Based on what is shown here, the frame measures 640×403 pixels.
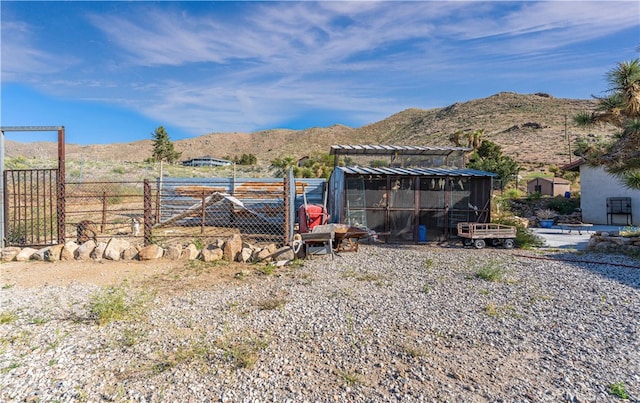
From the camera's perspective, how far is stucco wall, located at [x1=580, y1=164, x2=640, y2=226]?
61.9 feet

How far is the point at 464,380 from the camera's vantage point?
10.9ft

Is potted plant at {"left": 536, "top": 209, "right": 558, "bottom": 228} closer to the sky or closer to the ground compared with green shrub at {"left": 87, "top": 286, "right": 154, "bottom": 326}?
closer to the sky

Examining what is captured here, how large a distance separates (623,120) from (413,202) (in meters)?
6.55

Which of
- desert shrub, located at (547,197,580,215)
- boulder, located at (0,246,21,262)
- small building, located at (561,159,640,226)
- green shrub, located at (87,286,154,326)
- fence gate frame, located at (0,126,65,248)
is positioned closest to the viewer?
green shrub, located at (87,286,154,326)

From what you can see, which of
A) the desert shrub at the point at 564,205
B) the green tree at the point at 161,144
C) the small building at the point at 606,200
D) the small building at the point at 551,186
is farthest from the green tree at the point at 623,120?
the green tree at the point at 161,144

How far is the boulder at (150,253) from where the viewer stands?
812 centimetres

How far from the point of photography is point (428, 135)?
57.5 metres

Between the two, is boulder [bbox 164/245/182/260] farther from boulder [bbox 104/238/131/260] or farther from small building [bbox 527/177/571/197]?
small building [bbox 527/177/571/197]

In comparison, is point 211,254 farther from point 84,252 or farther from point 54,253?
point 54,253

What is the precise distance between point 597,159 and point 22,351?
14.4 m

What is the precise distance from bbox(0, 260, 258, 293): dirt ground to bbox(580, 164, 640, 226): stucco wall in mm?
20608

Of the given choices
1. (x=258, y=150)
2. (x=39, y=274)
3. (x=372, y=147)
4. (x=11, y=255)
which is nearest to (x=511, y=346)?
(x=39, y=274)

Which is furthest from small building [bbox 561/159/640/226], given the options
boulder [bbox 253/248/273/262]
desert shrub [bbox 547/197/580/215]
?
boulder [bbox 253/248/273/262]

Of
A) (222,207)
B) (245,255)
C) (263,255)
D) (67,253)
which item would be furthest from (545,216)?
(67,253)
